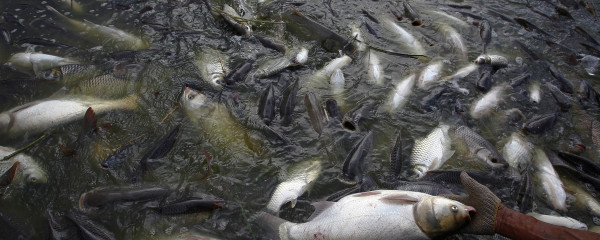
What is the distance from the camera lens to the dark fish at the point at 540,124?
184 inches

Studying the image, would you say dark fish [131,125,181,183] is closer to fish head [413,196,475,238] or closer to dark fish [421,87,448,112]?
fish head [413,196,475,238]

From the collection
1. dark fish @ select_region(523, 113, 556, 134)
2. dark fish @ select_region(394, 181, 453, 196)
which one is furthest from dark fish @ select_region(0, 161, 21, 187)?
dark fish @ select_region(523, 113, 556, 134)

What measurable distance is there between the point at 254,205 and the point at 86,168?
212cm

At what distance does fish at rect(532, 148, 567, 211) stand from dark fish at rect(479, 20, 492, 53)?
2.42 m

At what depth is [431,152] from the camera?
4293 millimetres

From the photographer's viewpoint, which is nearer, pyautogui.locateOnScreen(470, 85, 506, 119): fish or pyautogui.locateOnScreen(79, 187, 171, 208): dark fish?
pyautogui.locateOnScreen(79, 187, 171, 208): dark fish

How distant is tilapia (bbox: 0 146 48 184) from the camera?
399cm

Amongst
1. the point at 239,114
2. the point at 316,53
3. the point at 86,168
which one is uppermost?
the point at 316,53

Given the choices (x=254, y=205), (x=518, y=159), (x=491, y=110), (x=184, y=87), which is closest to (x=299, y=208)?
(x=254, y=205)

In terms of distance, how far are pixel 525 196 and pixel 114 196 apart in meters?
4.62

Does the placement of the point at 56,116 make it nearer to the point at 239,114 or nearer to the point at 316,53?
the point at 239,114

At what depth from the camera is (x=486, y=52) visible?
6020mm

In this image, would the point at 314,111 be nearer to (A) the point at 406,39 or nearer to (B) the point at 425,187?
(B) the point at 425,187

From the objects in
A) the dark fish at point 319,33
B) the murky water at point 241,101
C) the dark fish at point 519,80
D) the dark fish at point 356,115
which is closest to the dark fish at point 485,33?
the murky water at point 241,101
